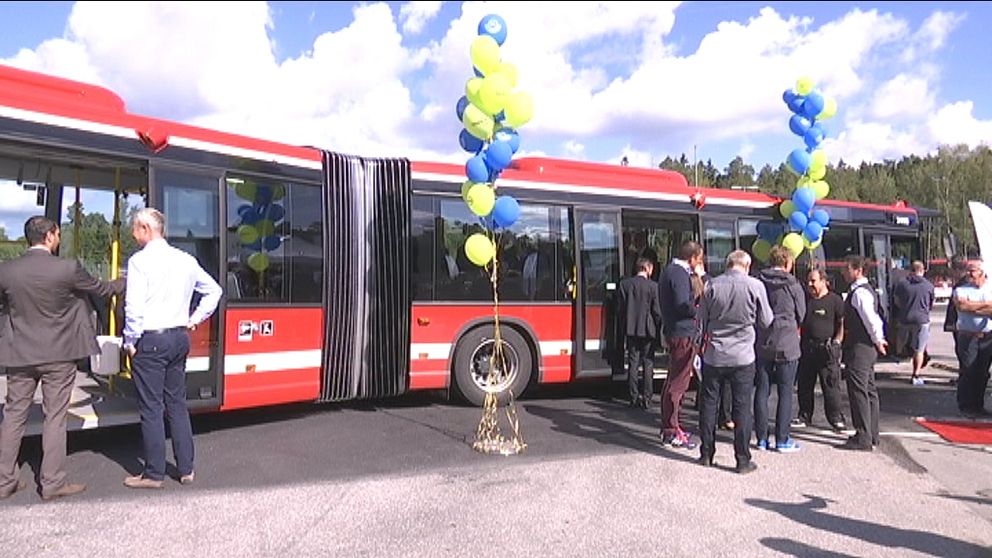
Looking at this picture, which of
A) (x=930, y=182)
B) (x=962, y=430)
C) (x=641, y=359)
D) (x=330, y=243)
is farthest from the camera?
(x=930, y=182)

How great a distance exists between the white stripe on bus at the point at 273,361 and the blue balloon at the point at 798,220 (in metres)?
7.21

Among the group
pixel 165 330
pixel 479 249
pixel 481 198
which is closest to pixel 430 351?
pixel 479 249

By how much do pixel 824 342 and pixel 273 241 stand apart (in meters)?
5.77

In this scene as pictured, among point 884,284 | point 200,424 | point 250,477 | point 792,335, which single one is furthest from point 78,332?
point 884,284

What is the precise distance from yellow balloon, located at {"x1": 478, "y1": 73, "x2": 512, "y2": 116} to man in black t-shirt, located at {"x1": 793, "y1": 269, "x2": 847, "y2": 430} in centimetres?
383

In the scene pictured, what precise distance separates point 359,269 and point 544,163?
2905 millimetres

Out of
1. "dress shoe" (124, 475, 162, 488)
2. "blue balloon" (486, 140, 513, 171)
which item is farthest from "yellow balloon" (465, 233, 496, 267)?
"dress shoe" (124, 475, 162, 488)

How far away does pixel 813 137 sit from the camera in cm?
1049

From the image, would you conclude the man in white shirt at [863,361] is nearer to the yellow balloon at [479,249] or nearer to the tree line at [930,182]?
the yellow balloon at [479,249]

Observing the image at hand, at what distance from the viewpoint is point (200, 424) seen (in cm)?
762

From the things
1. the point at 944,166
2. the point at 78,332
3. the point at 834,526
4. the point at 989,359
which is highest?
the point at 944,166

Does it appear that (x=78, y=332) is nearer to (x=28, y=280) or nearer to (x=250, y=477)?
(x=28, y=280)

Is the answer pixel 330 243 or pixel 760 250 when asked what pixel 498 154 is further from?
pixel 760 250

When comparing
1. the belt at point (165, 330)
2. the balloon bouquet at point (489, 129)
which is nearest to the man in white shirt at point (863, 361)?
the balloon bouquet at point (489, 129)
